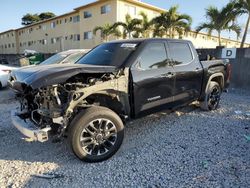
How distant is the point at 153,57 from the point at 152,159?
192 centimetres

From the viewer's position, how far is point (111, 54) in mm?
4625

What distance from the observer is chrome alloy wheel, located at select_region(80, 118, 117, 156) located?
A: 367cm

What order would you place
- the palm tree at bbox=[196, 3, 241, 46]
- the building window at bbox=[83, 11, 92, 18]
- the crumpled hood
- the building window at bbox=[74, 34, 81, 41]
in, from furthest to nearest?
the building window at bbox=[74, 34, 81, 41] < the building window at bbox=[83, 11, 92, 18] < the palm tree at bbox=[196, 3, 241, 46] < the crumpled hood

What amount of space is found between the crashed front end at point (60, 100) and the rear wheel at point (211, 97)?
9.45ft

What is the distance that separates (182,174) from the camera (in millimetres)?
3355

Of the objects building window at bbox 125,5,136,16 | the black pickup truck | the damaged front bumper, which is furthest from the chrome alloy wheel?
building window at bbox 125,5,136,16

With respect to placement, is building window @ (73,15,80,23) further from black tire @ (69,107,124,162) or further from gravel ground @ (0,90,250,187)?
black tire @ (69,107,124,162)

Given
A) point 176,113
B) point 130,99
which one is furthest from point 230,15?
point 130,99

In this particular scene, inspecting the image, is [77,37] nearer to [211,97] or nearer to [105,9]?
[105,9]

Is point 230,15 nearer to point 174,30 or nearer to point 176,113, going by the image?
point 174,30

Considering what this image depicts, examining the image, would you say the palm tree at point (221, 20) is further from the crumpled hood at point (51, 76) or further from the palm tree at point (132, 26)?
the crumpled hood at point (51, 76)

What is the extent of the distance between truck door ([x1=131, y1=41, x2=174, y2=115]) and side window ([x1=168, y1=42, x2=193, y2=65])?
0.78 feet

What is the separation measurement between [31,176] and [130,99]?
1974mm

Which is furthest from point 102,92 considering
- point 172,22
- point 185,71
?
point 172,22
